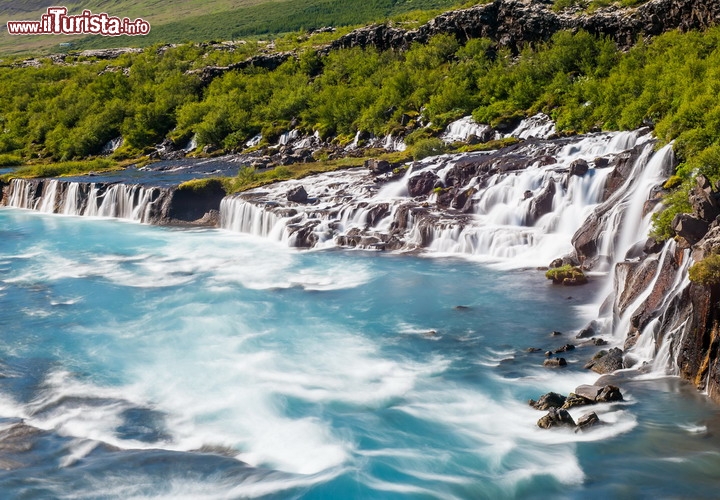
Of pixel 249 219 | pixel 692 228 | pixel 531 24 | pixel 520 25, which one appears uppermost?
pixel 520 25

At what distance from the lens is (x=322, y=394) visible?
21.5 m

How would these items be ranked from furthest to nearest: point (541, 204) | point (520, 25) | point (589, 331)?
point (520, 25), point (541, 204), point (589, 331)

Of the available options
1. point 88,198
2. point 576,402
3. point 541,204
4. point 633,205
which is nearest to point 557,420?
point 576,402

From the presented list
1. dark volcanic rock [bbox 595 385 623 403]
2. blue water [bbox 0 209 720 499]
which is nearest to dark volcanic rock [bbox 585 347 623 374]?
blue water [bbox 0 209 720 499]

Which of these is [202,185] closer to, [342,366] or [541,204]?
[541,204]

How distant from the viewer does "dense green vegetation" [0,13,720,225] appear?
4950 centimetres

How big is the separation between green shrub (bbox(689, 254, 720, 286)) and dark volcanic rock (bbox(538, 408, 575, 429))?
5.03 m

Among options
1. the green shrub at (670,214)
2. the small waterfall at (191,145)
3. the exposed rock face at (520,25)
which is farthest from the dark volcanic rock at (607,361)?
the small waterfall at (191,145)

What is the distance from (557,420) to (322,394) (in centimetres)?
694

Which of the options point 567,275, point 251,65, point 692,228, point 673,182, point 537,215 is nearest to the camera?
point 692,228

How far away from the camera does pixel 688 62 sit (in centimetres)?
5219

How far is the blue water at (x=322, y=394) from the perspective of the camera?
16.4 meters

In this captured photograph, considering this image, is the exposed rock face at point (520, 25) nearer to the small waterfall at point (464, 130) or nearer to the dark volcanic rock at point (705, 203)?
the small waterfall at point (464, 130)

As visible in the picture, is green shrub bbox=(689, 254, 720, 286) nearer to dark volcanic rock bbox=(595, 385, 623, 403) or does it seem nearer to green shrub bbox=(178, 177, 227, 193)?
dark volcanic rock bbox=(595, 385, 623, 403)
